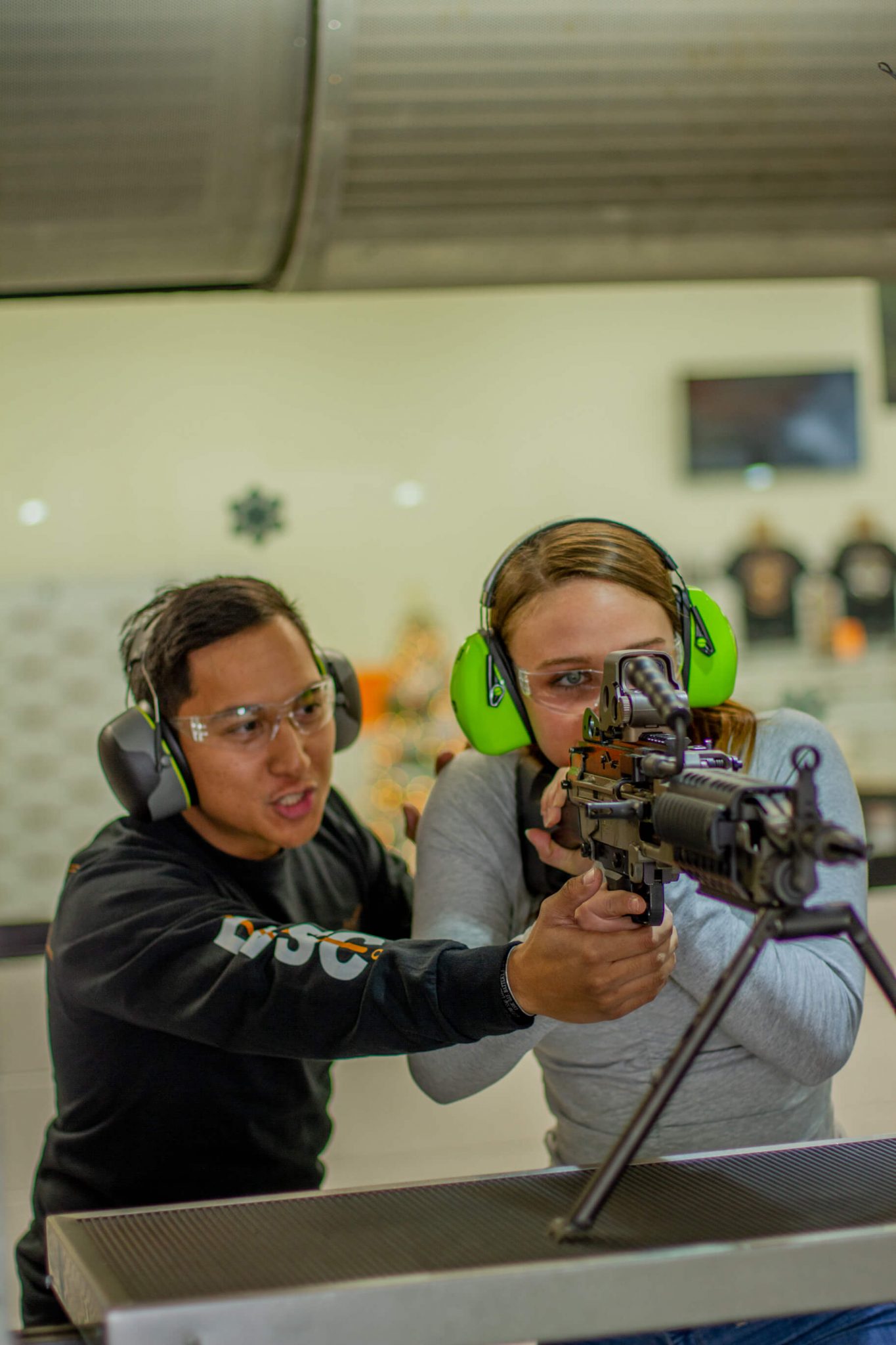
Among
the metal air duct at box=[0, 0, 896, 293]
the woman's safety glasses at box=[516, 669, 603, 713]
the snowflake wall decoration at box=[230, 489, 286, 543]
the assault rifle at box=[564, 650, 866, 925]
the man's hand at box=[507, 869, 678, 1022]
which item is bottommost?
the man's hand at box=[507, 869, 678, 1022]

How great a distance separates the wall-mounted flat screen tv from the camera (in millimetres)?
3857

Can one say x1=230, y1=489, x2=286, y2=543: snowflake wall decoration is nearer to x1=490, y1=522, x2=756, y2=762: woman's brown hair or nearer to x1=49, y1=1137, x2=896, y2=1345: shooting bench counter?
x1=490, y1=522, x2=756, y2=762: woman's brown hair

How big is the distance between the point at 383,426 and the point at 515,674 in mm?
2264

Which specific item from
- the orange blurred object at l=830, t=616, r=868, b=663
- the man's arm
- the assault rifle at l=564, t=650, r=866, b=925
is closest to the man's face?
the man's arm

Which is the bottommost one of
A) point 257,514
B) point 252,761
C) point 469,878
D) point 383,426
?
point 469,878

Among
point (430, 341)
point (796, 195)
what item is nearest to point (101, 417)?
point (430, 341)

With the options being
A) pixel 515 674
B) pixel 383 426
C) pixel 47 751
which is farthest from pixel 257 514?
pixel 515 674

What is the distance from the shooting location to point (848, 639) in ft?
13.1

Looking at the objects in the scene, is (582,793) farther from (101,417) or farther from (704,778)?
(101,417)

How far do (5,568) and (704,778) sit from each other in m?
2.79

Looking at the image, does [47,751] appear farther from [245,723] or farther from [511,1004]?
[511,1004]

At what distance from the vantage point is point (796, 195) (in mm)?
2055

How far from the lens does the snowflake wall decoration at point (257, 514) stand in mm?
3344

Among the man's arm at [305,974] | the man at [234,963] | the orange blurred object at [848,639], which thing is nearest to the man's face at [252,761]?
the man at [234,963]
